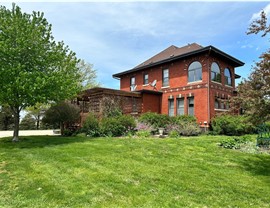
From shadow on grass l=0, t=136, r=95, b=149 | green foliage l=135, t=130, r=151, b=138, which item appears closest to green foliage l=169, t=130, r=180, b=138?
green foliage l=135, t=130, r=151, b=138

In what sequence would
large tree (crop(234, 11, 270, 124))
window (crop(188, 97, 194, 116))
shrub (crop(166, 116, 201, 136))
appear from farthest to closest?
1. window (crop(188, 97, 194, 116))
2. shrub (crop(166, 116, 201, 136))
3. large tree (crop(234, 11, 270, 124))

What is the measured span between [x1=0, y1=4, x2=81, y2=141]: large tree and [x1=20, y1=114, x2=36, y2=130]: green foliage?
22175 mm

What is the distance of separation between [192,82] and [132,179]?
49.3 feet

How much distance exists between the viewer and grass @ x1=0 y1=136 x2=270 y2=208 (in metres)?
4.33

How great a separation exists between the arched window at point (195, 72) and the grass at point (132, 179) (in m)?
11.2

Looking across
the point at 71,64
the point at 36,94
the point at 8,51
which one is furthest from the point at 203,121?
the point at 8,51

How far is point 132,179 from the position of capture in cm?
539

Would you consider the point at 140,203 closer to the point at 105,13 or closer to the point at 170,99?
the point at 105,13

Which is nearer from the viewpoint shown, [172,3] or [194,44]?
[172,3]

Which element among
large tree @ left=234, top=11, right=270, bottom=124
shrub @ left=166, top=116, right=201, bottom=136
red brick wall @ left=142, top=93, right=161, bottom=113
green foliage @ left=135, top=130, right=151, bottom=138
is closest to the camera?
large tree @ left=234, top=11, right=270, bottom=124

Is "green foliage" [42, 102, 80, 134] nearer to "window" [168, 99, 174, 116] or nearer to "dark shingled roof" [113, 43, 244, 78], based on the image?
"window" [168, 99, 174, 116]

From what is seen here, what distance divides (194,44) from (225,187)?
60.1 ft

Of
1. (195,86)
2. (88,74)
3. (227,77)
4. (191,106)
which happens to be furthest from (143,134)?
(88,74)

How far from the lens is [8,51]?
1003 centimetres
